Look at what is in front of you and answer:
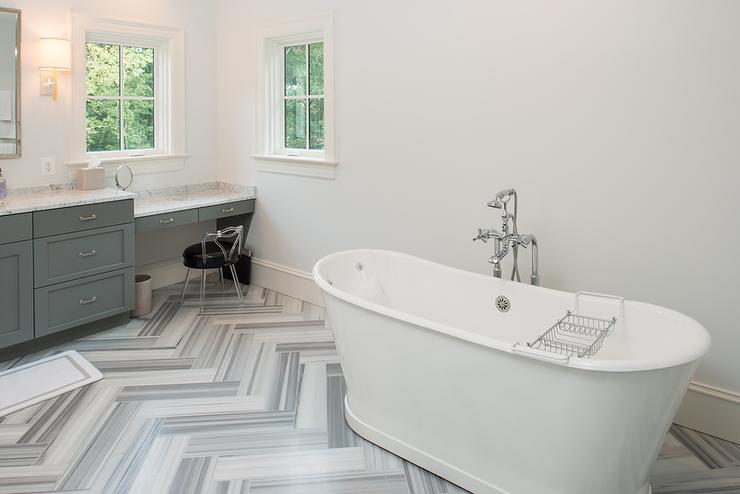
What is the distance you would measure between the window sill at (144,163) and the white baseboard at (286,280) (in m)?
0.93

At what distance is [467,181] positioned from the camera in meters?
3.51

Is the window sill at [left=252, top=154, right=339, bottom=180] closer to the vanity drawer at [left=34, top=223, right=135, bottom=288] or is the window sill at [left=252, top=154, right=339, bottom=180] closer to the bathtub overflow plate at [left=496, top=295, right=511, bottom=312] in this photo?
the vanity drawer at [left=34, top=223, right=135, bottom=288]

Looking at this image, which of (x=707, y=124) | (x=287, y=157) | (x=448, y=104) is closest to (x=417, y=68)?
(x=448, y=104)

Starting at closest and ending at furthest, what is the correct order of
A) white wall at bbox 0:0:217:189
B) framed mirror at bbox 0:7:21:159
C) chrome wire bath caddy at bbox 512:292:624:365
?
chrome wire bath caddy at bbox 512:292:624:365 < framed mirror at bbox 0:7:21:159 < white wall at bbox 0:0:217:189

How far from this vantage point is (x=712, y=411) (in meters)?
2.85

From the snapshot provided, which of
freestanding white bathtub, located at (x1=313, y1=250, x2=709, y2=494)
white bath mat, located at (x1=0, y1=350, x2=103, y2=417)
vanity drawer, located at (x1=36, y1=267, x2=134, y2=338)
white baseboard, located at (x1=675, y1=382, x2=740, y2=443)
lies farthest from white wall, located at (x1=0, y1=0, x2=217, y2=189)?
white baseboard, located at (x1=675, y1=382, x2=740, y2=443)

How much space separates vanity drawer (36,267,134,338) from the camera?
355cm

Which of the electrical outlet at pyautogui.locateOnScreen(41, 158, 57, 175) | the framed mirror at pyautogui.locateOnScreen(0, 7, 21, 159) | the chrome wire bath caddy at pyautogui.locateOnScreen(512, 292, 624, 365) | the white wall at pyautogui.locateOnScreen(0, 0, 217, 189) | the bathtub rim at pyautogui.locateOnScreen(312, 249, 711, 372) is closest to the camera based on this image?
Result: the bathtub rim at pyautogui.locateOnScreen(312, 249, 711, 372)

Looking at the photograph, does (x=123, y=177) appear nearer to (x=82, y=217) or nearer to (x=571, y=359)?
(x=82, y=217)

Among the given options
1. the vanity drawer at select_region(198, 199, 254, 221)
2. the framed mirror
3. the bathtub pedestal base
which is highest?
the framed mirror

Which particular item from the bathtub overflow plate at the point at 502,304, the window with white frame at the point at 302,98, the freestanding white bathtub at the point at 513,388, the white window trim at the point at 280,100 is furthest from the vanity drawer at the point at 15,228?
the bathtub overflow plate at the point at 502,304

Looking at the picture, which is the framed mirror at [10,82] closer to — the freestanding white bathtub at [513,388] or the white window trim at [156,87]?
the white window trim at [156,87]

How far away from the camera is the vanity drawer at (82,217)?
11.3 feet

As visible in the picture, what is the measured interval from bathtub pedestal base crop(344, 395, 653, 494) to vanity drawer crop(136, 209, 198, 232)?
1.98m
